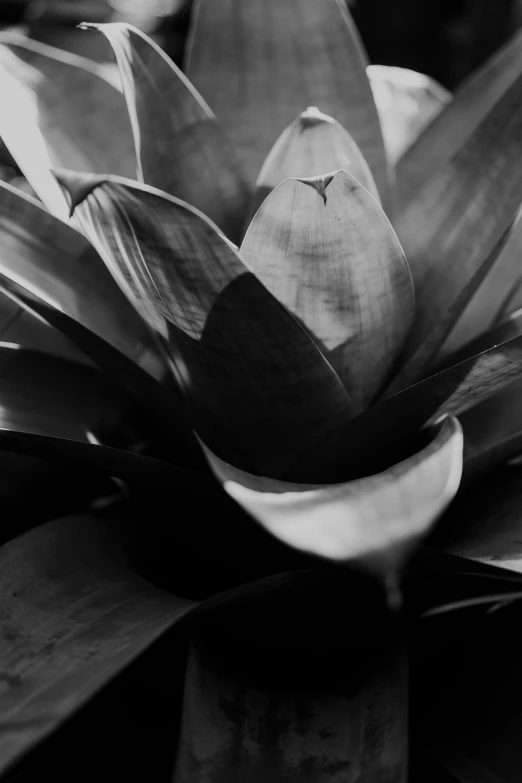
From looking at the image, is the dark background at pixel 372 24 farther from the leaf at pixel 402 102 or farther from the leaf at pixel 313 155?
the leaf at pixel 313 155

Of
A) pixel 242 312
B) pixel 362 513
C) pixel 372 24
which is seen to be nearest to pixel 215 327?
pixel 242 312

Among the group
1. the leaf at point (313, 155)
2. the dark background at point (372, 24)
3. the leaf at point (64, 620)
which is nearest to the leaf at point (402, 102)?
the leaf at point (313, 155)

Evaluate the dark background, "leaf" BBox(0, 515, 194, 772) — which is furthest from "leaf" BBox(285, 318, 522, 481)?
the dark background

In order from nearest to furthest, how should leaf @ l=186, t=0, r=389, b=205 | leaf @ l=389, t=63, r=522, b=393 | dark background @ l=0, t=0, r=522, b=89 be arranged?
leaf @ l=389, t=63, r=522, b=393, leaf @ l=186, t=0, r=389, b=205, dark background @ l=0, t=0, r=522, b=89

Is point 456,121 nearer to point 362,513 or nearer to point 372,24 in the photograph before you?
point 362,513

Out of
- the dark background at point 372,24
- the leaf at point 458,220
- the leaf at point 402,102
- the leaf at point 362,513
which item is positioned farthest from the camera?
the dark background at point 372,24

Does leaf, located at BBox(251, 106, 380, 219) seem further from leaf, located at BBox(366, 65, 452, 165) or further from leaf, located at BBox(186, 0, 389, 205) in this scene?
leaf, located at BBox(366, 65, 452, 165)

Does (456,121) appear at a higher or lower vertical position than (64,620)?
higher
